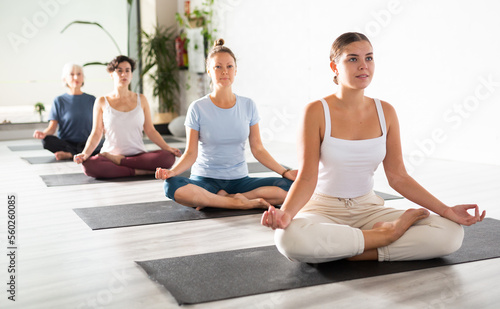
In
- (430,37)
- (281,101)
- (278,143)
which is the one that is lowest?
(278,143)

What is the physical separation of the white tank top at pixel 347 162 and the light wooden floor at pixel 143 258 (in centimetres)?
37

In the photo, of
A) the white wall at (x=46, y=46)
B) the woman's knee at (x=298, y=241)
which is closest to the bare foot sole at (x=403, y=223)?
the woman's knee at (x=298, y=241)

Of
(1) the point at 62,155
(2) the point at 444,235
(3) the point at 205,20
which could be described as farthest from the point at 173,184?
(3) the point at 205,20

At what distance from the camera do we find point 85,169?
4.23m

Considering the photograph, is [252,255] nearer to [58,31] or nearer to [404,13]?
[404,13]

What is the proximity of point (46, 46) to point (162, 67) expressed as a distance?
5.24 feet

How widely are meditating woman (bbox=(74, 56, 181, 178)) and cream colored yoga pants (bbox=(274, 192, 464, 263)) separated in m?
2.17

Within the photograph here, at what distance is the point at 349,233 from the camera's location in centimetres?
199

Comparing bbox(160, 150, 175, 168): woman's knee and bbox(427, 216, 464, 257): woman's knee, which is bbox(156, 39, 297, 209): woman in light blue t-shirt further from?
bbox(160, 150, 175, 168): woman's knee

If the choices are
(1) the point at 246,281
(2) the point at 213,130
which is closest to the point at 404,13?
(2) the point at 213,130

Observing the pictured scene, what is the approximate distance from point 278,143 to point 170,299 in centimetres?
504

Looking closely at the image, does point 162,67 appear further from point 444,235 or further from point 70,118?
point 444,235

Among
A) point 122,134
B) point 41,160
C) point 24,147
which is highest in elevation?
point 122,134

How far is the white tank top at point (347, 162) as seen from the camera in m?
2.11
